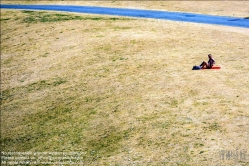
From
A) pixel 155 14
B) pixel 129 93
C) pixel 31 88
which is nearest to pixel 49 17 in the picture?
pixel 155 14

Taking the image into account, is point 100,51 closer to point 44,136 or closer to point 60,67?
point 60,67

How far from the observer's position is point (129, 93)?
21453 mm

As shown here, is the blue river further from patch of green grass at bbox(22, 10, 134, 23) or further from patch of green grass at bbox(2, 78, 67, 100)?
patch of green grass at bbox(2, 78, 67, 100)

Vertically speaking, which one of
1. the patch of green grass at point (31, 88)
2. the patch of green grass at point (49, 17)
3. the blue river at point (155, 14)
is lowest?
the patch of green grass at point (31, 88)

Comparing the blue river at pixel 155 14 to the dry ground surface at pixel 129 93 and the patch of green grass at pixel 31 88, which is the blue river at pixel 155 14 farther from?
the patch of green grass at pixel 31 88

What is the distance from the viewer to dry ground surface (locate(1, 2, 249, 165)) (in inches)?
630

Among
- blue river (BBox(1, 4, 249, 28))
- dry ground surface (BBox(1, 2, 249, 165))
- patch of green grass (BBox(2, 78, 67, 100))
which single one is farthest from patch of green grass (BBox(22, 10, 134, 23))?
patch of green grass (BBox(2, 78, 67, 100))

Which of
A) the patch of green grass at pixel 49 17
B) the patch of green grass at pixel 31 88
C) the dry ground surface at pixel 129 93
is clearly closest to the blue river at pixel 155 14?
the dry ground surface at pixel 129 93

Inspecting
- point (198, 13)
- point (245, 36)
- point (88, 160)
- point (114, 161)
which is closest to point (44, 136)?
point (88, 160)

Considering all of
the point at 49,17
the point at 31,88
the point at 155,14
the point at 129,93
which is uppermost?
Result: the point at 155,14

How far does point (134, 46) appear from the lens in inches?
1165

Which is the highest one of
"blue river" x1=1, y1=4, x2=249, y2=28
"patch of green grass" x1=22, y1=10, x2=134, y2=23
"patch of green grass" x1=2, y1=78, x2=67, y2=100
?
"blue river" x1=1, y1=4, x2=249, y2=28

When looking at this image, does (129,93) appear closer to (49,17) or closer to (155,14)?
(155,14)

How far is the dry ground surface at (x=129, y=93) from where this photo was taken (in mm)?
16000
